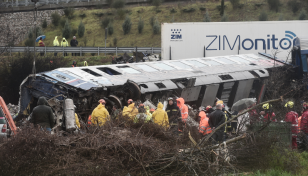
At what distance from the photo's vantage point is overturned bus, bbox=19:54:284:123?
12398mm

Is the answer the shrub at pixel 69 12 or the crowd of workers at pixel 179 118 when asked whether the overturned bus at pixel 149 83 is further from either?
the shrub at pixel 69 12

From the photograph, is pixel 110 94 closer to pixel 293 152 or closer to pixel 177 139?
pixel 177 139

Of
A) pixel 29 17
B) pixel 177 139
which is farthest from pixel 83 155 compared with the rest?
pixel 29 17

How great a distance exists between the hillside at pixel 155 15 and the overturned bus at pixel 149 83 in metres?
24.9

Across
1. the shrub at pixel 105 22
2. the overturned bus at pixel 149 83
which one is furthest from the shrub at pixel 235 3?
the overturned bus at pixel 149 83

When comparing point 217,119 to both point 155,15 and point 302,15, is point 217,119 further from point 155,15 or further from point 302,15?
point 155,15

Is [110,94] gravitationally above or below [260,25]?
below

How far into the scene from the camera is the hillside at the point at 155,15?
144 feet

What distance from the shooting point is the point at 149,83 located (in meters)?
13.8

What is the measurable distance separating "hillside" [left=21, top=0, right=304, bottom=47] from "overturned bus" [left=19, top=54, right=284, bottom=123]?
2490 cm

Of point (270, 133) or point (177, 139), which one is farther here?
point (270, 133)

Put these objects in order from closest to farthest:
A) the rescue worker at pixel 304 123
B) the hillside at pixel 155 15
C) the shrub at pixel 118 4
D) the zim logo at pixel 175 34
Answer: the rescue worker at pixel 304 123 → the zim logo at pixel 175 34 → the hillside at pixel 155 15 → the shrub at pixel 118 4

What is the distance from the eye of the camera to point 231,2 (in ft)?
165

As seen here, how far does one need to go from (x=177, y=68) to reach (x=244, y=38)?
788 centimetres
